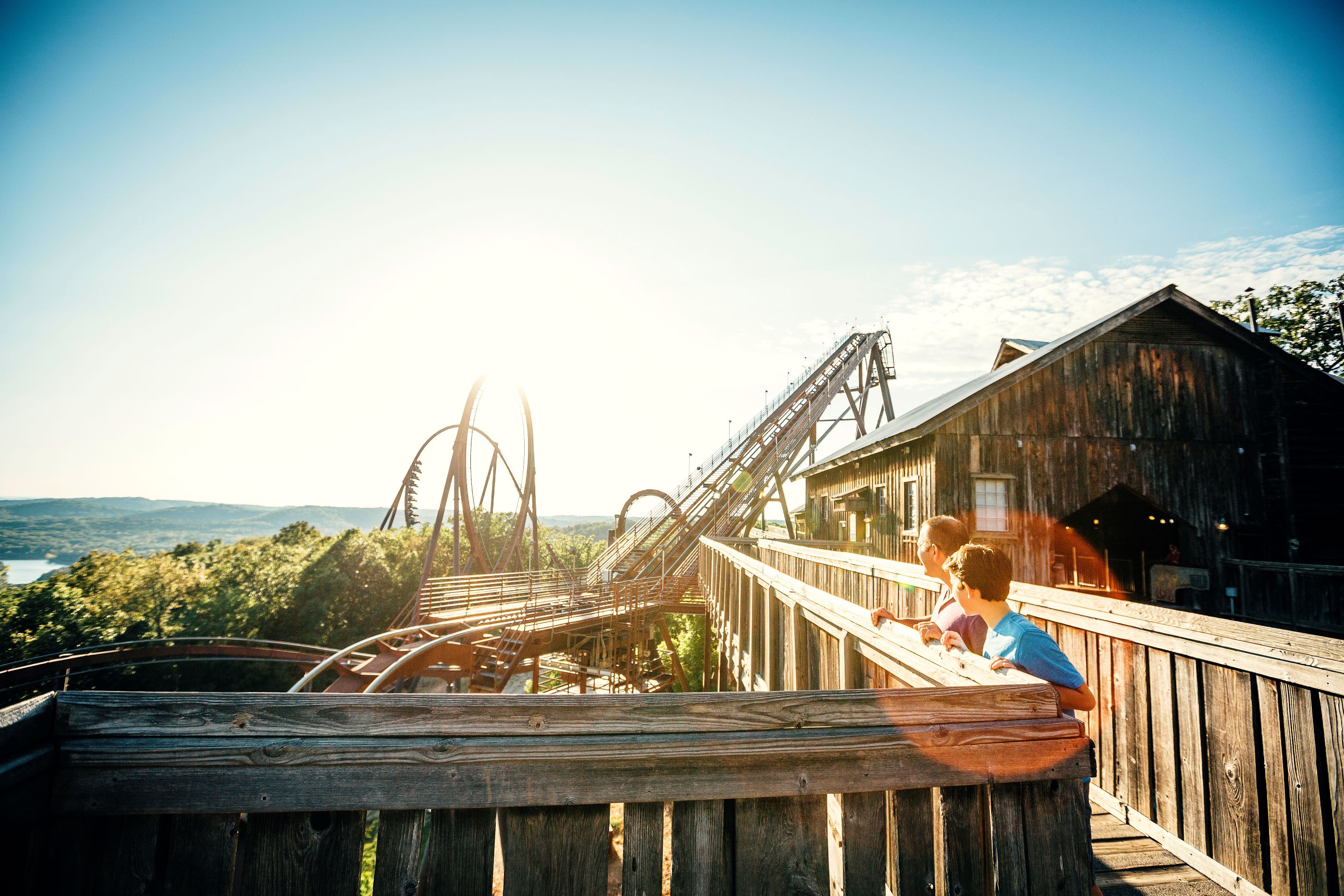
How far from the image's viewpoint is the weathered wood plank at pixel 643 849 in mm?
1375

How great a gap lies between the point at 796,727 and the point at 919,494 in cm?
1227

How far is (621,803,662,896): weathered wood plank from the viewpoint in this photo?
4.51ft

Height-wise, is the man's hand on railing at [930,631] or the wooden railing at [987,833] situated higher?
the man's hand on railing at [930,631]

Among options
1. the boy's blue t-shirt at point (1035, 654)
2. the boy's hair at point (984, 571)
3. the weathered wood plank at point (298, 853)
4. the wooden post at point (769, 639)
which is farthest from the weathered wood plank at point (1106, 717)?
the weathered wood plank at point (298, 853)

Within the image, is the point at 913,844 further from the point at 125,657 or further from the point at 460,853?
the point at 125,657

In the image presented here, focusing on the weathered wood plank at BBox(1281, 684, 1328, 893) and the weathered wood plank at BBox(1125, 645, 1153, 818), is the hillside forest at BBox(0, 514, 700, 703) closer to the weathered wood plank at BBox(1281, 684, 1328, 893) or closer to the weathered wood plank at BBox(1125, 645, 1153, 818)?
the weathered wood plank at BBox(1125, 645, 1153, 818)

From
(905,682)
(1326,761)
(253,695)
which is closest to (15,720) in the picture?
(253,695)

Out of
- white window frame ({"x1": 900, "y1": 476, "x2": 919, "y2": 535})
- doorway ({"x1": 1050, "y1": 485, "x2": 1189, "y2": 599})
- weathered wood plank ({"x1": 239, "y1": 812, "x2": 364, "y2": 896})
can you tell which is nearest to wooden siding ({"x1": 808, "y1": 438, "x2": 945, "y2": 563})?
white window frame ({"x1": 900, "y1": 476, "x2": 919, "y2": 535})

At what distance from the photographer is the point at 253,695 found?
1.25m

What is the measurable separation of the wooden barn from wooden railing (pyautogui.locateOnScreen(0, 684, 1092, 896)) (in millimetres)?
11062

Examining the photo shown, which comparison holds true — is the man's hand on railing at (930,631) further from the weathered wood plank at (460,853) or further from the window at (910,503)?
the window at (910,503)

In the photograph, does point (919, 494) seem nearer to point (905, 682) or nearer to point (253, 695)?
point (905, 682)

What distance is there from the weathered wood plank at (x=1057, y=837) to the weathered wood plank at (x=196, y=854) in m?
2.05

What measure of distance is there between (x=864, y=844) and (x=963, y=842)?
0.27 m
